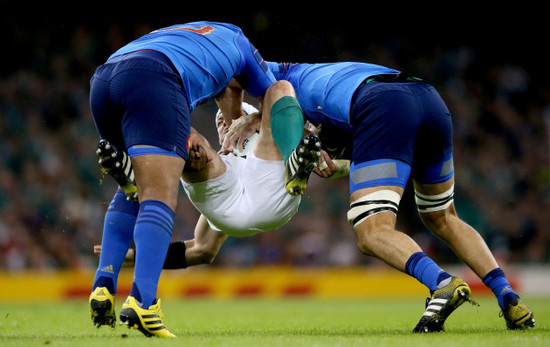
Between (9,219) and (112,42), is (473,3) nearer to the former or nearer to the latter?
(112,42)

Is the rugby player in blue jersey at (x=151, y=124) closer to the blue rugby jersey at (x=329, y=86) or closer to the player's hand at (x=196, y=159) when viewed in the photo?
the player's hand at (x=196, y=159)

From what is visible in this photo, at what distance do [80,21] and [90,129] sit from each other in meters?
1.95

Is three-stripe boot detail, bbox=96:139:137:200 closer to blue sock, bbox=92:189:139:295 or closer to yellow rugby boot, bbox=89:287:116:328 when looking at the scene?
blue sock, bbox=92:189:139:295

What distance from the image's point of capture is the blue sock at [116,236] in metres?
4.38

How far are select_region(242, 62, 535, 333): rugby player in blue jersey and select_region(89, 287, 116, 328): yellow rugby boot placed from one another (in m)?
1.32

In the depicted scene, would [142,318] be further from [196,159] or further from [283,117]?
[283,117]

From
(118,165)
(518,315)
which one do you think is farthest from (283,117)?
(518,315)

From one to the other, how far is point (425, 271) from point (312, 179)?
906 cm

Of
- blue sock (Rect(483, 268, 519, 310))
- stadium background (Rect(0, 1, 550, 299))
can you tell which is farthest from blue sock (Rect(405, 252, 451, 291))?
stadium background (Rect(0, 1, 550, 299))

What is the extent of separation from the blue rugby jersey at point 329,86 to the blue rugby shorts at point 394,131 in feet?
0.30

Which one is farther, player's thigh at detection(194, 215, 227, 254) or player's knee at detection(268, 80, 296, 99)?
player's thigh at detection(194, 215, 227, 254)

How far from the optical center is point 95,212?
12.0m

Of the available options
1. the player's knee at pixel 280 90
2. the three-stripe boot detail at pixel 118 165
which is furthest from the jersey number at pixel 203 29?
the three-stripe boot detail at pixel 118 165

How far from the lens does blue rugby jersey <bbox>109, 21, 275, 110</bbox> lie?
162 inches
